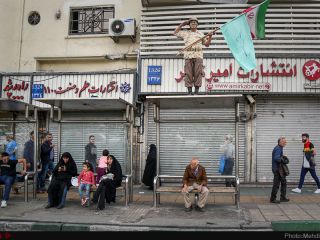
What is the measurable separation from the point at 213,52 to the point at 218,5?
167 cm

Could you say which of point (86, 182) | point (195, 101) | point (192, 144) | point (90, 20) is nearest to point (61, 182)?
point (86, 182)

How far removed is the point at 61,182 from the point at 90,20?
8.03 metres

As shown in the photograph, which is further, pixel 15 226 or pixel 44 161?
pixel 44 161

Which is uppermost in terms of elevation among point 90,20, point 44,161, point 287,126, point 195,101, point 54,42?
point 90,20

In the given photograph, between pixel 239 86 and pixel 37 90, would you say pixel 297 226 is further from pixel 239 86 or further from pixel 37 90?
pixel 37 90

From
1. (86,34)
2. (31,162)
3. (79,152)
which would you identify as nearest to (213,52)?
(86,34)

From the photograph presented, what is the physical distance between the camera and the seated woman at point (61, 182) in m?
10.4

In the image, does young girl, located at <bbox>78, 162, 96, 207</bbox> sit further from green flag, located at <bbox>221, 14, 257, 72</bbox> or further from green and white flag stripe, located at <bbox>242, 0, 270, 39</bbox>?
green and white flag stripe, located at <bbox>242, 0, 270, 39</bbox>

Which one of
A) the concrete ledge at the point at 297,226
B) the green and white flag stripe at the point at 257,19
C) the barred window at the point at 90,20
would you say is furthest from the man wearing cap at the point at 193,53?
the barred window at the point at 90,20

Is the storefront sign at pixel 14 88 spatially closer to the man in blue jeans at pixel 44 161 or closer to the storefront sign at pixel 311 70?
the man in blue jeans at pixel 44 161

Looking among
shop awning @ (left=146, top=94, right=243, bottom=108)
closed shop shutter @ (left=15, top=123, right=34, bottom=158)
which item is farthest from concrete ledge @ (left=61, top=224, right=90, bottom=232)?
closed shop shutter @ (left=15, top=123, right=34, bottom=158)

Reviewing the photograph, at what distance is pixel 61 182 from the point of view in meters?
10.6

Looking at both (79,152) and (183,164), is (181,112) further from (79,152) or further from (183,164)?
(79,152)

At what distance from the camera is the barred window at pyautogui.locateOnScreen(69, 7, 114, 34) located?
16.4 meters
